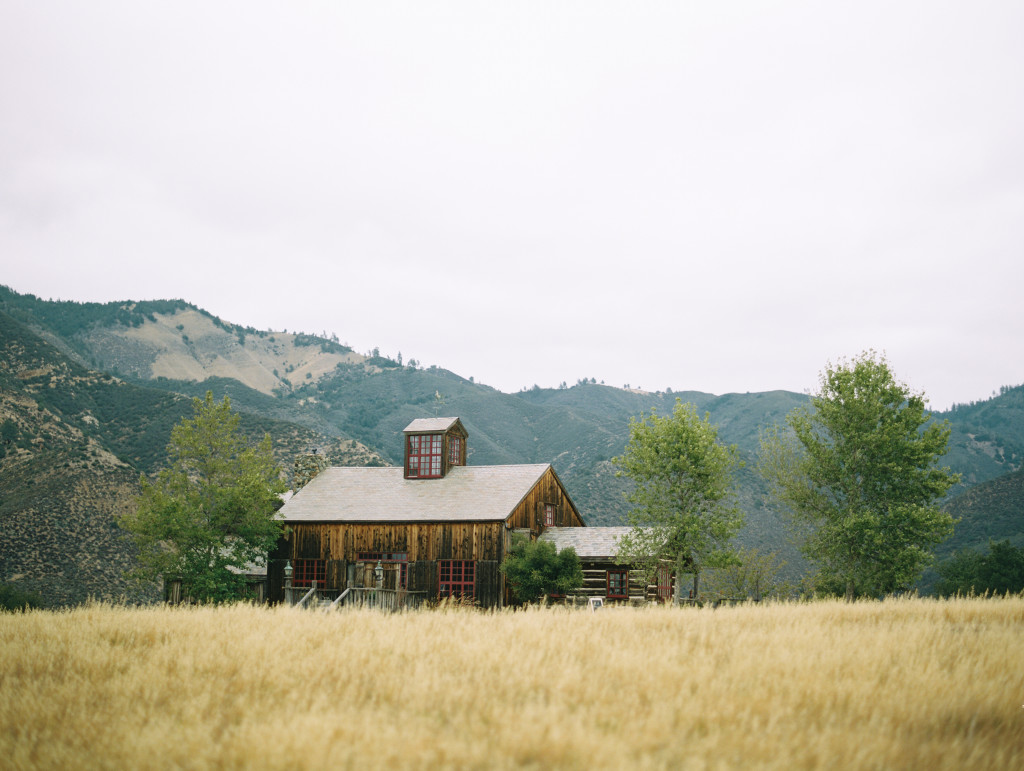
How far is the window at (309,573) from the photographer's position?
1278 inches

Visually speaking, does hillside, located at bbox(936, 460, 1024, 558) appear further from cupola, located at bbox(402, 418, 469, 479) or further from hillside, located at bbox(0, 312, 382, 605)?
hillside, located at bbox(0, 312, 382, 605)

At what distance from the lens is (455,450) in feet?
123

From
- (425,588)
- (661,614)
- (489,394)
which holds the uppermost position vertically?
(489,394)

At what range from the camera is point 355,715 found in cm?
785

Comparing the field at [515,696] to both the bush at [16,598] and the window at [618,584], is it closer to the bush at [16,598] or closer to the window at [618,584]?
the window at [618,584]

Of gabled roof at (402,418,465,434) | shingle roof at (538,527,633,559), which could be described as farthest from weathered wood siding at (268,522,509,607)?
gabled roof at (402,418,465,434)

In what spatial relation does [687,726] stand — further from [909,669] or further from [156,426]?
[156,426]

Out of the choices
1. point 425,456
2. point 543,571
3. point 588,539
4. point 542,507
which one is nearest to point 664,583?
point 588,539

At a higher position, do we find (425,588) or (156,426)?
(156,426)

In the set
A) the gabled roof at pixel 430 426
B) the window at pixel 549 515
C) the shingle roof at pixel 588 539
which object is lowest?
the shingle roof at pixel 588 539

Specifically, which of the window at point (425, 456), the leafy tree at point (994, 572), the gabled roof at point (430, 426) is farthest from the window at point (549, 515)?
the leafy tree at point (994, 572)

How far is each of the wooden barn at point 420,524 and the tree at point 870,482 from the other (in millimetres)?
12559

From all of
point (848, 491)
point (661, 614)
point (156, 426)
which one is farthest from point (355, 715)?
point (156, 426)

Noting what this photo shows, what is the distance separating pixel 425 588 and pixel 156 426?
208 ft
